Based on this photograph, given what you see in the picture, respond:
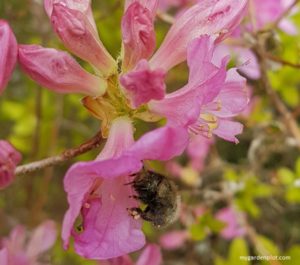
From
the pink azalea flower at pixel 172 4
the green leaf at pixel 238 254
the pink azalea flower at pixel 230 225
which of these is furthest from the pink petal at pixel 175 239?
the pink azalea flower at pixel 172 4

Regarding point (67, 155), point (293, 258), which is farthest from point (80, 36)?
point (293, 258)

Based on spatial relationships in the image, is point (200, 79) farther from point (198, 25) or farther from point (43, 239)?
point (43, 239)

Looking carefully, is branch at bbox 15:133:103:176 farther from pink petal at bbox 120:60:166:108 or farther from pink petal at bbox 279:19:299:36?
pink petal at bbox 279:19:299:36

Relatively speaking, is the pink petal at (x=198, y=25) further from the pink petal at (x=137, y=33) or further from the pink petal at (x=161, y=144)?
the pink petal at (x=161, y=144)

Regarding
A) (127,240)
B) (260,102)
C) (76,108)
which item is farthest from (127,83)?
(76,108)

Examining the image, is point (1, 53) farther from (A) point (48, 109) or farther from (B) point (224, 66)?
(A) point (48, 109)

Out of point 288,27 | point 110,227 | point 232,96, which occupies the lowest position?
point 288,27
